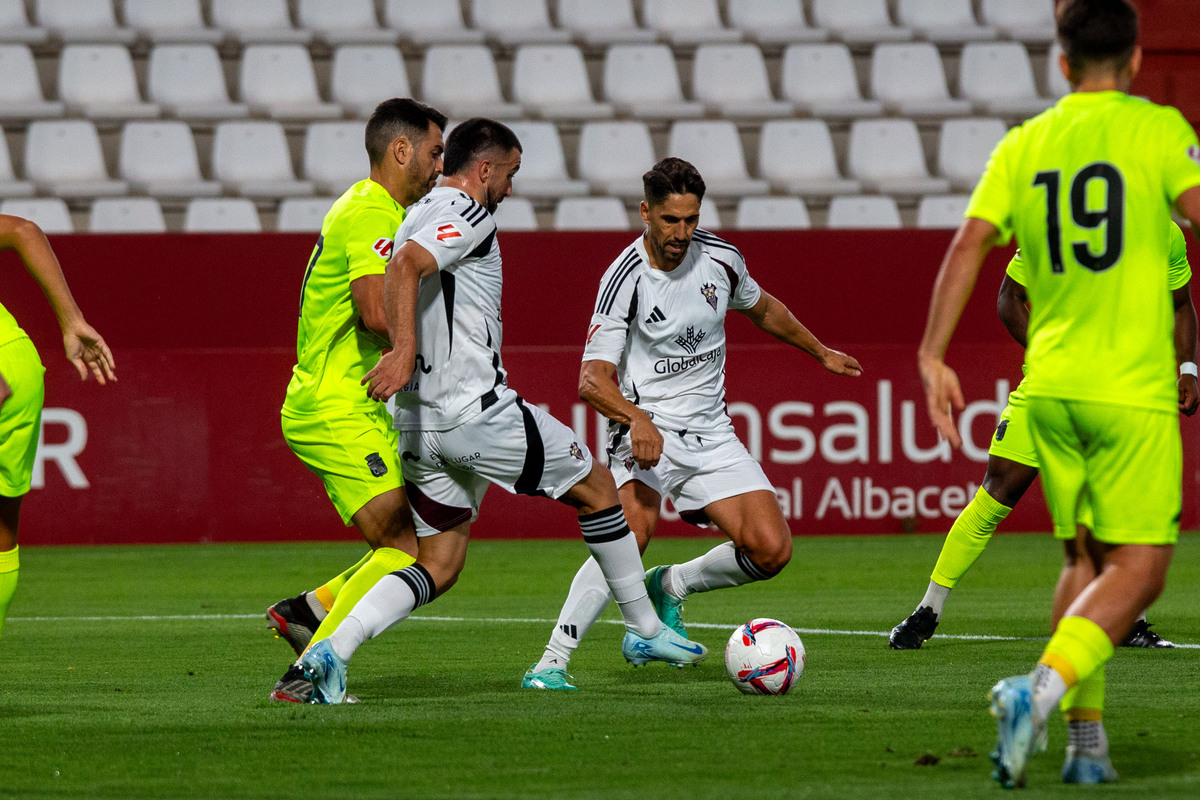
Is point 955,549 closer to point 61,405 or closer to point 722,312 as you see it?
point 722,312

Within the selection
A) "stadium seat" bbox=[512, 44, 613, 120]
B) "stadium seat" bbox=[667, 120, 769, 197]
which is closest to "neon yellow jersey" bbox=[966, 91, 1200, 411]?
"stadium seat" bbox=[667, 120, 769, 197]

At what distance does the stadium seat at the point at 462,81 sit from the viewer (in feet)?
48.1

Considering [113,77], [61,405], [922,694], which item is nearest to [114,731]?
[922,694]

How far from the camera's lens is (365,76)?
581 inches

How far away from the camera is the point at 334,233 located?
5.46 meters

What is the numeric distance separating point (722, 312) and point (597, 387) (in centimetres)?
77

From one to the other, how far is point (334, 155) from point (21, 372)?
30.7ft

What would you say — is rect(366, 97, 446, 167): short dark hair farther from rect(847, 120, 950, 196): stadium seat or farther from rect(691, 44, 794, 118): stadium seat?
rect(691, 44, 794, 118): stadium seat

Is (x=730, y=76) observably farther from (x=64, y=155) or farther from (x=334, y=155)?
(x=64, y=155)

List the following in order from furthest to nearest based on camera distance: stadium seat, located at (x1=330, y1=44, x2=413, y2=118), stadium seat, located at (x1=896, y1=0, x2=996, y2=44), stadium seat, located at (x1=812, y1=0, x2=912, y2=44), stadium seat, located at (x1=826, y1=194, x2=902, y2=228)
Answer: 1. stadium seat, located at (x1=896, y1=0, x2=996, y2=44)
2. stadium seat, located at (x1=812, y1=0, x2=912, y2=44)
3. stadium seat, located at (x1=330, y1=44, x2=413, y2=118)
4. stadium seat, located at (x1=826, y1=194, x2=902, y2=228)

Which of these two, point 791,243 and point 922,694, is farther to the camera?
point 791,243

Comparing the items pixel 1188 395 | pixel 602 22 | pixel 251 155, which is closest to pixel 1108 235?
pixel 1188 395

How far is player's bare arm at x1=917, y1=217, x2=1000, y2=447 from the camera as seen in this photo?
3.80 m

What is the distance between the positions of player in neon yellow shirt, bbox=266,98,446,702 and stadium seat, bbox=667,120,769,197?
8.97m
